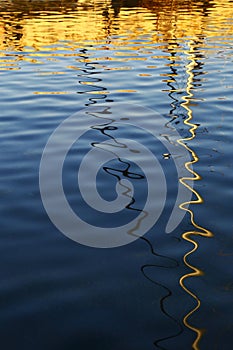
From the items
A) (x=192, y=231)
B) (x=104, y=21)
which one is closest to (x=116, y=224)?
(x=192, y=231)

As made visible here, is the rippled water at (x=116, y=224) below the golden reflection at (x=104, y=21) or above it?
below

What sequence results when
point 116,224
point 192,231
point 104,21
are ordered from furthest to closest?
point 104,21 < point 116,224 < point 192,231

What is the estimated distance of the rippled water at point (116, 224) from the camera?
3.89m

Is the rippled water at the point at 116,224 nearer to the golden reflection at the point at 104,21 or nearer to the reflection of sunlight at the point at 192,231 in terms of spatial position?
the reflection of sunlight at the point at 192,231

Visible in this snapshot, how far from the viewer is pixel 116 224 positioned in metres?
5.59

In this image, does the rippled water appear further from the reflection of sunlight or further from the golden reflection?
the golden reflection

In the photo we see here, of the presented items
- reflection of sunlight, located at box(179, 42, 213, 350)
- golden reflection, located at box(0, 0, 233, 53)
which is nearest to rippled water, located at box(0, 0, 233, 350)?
reflection of sunlight, located at box(179, 42, 213, 350)

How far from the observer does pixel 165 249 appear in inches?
199

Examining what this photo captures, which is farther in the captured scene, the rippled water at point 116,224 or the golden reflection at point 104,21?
the golden reflection at point 104,21

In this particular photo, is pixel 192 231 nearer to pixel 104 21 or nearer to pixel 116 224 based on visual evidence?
pixel 116 224

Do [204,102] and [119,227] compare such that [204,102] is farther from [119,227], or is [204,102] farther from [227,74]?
[119,227]

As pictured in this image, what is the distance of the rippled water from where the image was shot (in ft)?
12.8

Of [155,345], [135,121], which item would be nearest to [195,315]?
[155,345]

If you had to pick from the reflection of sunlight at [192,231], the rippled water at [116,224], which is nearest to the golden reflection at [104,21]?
the rippled water at [116,224]
